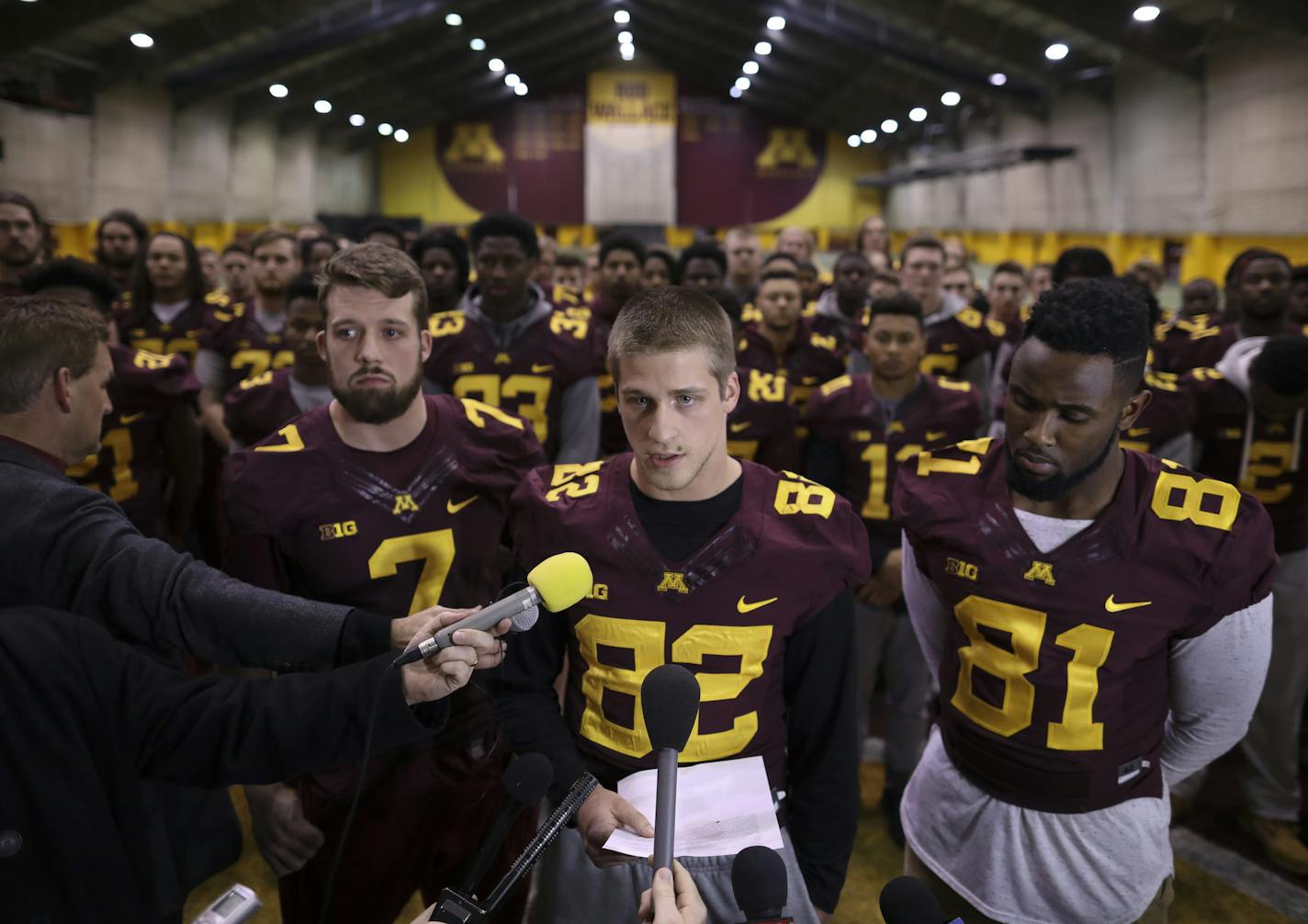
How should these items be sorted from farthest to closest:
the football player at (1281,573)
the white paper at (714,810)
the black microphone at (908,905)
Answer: the football player at (1281,573) → the white paper at (714,810) → the black microphone at (908,905)

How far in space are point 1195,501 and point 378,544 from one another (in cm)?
200

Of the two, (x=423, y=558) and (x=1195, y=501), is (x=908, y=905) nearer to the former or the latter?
(x=1195, y=501)

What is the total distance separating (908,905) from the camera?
1.09 m

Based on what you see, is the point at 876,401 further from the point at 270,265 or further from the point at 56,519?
the point at 270,265

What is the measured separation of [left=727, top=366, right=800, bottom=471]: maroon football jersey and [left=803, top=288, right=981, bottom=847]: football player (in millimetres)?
232

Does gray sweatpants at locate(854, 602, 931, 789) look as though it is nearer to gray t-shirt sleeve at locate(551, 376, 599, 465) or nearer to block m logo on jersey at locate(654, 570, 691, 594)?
gray t-shirt sleeve at locate(551, 376, 599, 465)

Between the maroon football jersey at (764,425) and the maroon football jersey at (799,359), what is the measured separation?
1049 millimetres

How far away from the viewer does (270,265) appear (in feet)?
19.5

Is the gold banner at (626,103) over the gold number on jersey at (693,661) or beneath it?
over

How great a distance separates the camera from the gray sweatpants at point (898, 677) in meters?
4.02

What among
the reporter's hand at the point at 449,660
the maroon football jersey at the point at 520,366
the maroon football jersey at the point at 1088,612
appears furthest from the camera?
the maroon football jersey at the point at 520,366

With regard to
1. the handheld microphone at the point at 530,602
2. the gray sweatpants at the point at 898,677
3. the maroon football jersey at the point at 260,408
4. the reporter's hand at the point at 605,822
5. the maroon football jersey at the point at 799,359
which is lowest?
the gray sweatpants at the point at 898,677

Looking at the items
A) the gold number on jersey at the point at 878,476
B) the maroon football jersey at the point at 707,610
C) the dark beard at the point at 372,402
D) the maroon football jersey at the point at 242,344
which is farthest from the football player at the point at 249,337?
→ the maroon football jersey at the point at 707,610

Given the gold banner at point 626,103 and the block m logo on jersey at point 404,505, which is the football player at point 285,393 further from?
the gold banner at point 626,103
